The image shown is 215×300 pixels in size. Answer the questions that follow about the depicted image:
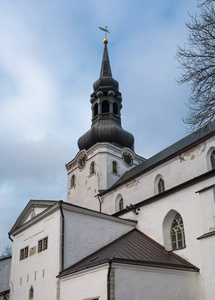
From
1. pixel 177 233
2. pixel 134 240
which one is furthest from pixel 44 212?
pixel 177 233

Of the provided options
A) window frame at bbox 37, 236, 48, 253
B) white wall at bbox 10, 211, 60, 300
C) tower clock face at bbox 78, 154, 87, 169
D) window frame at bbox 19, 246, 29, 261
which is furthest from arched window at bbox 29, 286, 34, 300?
tower clock face at bbox 78, 154, 87, 169

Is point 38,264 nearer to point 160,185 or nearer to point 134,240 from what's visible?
point 134,240

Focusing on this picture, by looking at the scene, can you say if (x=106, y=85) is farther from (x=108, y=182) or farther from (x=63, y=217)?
(x=63, y=217)

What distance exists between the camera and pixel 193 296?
15430 millimetres

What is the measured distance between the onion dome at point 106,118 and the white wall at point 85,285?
16039 millimetres

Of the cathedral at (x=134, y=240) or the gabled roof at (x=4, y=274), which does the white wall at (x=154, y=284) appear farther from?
the gabled roof at (x=4, y=274)

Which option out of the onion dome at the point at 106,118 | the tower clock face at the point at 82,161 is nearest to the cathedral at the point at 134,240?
the tower clock face at the point at 82,161

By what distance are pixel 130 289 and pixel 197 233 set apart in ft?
14.5

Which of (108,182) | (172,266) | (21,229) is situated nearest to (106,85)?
(108,182)

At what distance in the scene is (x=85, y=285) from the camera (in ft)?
48.3

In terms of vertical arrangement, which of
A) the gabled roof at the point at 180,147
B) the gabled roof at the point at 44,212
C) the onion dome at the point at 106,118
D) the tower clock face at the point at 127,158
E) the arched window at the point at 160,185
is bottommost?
the gabled roof at the point at 44,212

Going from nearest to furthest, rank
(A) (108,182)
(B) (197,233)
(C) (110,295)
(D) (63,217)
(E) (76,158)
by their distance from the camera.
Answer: (C) (110,295) → (B) (197,233) → (D) (63,217) → (A) (108,182) → (E) (76,158)

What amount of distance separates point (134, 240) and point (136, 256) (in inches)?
107

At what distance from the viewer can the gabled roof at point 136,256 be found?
14.6 m
